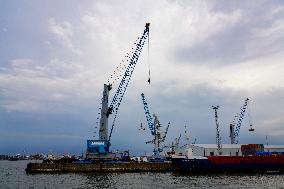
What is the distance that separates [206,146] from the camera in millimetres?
120688

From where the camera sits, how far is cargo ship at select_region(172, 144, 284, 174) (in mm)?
96375

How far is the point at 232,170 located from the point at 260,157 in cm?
944

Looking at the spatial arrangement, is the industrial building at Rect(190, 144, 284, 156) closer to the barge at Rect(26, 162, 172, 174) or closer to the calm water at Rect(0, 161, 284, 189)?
the barge at Rect(26, 162, 172, 174)

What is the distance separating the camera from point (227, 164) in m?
97.4

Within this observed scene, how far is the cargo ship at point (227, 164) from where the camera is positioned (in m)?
96.4

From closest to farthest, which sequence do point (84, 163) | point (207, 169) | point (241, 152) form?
1. point (207, 169)
2. point (84, 163)
3. point (241, 152)

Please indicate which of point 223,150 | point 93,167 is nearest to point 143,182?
point 93,167

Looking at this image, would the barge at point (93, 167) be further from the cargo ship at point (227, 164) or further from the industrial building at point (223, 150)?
the industrial building at point (223, 150)

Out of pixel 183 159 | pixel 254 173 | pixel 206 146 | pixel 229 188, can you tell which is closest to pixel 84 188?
pixel 229 188

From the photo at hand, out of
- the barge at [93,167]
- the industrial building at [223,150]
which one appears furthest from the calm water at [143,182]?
the industrial building at [223,150]

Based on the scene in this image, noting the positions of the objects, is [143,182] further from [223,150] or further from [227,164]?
[223,150]

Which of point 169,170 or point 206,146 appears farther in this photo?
point 206,146

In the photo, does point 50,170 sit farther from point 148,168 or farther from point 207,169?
point 207,169

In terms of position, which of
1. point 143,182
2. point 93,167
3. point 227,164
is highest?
point 227,164
